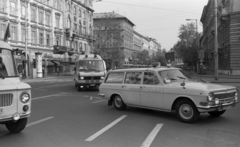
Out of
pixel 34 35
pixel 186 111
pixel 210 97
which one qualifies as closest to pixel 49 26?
pixel 34 35

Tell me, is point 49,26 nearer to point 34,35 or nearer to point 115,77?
point 34,35

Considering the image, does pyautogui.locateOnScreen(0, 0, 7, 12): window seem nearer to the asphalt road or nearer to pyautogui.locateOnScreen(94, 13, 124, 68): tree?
pyautogui.locateOnScreen(94, 13, 124, 68): tree

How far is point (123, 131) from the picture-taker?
602 centimetres

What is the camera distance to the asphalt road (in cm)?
511

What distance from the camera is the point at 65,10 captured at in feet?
176

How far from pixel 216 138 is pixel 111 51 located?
50.7 meters

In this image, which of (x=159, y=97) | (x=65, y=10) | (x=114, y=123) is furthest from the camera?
(x=65, y=10)

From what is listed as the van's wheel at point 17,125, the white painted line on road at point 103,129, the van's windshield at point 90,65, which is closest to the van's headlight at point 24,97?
the van's wheel at point 17,125

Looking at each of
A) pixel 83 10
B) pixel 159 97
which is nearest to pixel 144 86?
pixel 159 97

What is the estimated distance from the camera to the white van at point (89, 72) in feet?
52.0

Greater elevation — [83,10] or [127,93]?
[83,10]

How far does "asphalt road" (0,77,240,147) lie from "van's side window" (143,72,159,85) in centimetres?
111

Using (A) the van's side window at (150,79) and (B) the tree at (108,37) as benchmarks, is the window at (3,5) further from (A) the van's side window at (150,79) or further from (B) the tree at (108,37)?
(A) the van's side window at (150,79)

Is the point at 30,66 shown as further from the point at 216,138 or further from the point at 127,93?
the point at 216,138
